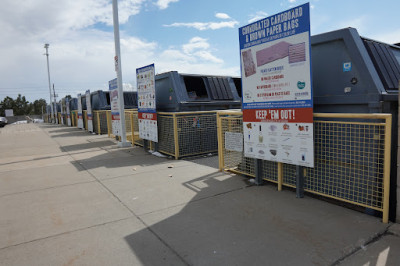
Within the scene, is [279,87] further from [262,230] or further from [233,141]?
[262,230]

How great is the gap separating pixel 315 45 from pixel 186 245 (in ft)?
10.9

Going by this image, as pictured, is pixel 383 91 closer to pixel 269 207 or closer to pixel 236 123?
pixel 269 207

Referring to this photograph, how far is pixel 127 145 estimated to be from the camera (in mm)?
10188

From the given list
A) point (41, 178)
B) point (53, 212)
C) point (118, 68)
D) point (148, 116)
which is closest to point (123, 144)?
point (148, 116)

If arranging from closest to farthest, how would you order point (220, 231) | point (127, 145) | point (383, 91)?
point (220, 231), point (383, 91), point (127, 145)

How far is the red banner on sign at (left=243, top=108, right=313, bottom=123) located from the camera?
150 inches

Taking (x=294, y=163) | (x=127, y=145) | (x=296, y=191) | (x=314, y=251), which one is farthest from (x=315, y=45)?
(x=127, y=145)

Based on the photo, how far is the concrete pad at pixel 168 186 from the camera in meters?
4.28

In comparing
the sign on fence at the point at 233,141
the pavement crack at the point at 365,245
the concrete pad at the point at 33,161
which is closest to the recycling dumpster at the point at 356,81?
the pavement crack at the point at 365,245

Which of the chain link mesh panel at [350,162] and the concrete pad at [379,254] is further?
the chain link mesh panel at [350,162]

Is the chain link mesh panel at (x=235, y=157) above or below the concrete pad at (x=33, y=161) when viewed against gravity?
above

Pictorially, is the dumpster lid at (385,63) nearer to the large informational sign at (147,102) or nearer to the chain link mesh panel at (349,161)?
the chain link mesh panel at (349,161)

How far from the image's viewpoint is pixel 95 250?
289 cm

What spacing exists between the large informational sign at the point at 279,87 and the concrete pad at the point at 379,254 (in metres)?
1.27
